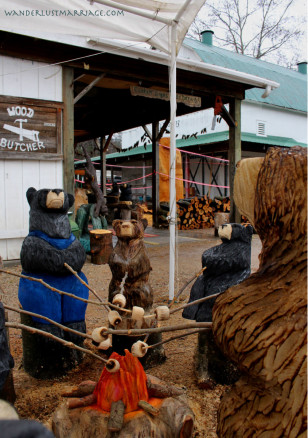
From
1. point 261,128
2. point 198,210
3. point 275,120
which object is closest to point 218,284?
point 198,210

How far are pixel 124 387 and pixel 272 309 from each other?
74 centimetres

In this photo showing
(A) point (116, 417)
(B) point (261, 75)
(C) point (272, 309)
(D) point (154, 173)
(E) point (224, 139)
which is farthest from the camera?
(B) point (261, 75)

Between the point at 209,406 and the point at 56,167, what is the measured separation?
4.59m

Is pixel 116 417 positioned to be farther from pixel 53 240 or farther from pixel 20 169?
pixel 20 169

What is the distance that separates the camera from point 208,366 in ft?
7.55

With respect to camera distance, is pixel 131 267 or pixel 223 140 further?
pixel 223 140

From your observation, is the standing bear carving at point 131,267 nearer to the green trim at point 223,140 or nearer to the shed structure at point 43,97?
the shed structure at point 43,97

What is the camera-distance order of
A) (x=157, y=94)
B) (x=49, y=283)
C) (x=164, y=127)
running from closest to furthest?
(x=49, y=283) < (x=157, y=94) < (x=164, y=127)

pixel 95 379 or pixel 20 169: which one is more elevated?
pixel 20 169

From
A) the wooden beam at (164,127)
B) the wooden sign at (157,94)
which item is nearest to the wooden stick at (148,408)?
the wooden sign at (157,94)

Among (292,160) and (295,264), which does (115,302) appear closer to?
(295,264)

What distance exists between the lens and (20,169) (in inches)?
219

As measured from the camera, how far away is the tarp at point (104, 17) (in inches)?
138

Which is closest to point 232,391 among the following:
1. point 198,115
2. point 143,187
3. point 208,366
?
point 208,366
